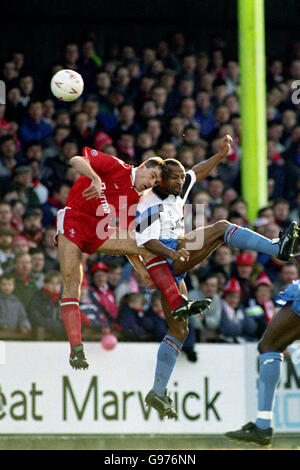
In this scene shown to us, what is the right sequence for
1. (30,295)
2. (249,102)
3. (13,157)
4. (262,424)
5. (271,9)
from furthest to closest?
(271,9), (249,102), (13,157), (30,295), (262,424)

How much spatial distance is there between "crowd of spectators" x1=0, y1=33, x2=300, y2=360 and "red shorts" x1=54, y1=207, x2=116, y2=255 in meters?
2.42

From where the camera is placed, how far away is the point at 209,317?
11.6 meters

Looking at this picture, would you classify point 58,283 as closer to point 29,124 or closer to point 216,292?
point 216,292

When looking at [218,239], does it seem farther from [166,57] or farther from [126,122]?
[166,57]

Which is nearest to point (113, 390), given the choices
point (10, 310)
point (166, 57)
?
point (10, 310)

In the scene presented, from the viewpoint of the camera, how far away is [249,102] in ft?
44.8

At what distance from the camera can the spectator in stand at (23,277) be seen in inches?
438

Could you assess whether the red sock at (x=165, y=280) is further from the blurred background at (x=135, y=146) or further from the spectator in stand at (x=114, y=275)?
the spectator in stand at (x=114, y=275)

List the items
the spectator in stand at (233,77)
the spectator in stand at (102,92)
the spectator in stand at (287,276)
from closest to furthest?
the spectator in stand at (287,276) < the spectator in stand at (102,92) < the spectator in stand at (233,77)

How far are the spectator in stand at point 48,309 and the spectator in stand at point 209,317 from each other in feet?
4.80

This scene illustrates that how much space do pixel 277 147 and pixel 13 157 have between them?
3.75 metres

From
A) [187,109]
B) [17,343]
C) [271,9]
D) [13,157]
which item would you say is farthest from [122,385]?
[271,9]

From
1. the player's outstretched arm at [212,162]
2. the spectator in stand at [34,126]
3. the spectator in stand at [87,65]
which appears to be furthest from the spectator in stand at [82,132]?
the player's outstretched arm at [212,162]

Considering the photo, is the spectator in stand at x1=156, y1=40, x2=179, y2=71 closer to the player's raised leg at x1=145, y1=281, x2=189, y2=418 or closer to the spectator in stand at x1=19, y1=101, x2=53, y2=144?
the spectator in stand at x1=19, y1=101, x2=53, y2=144
